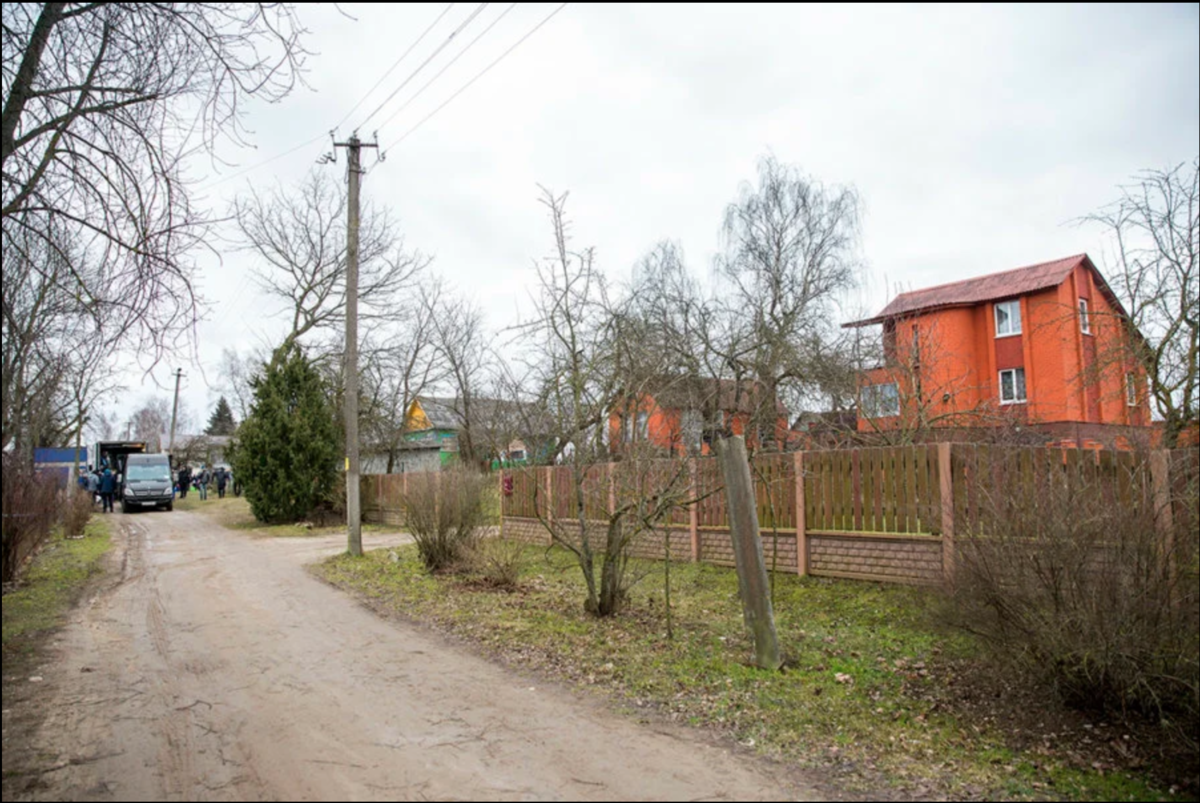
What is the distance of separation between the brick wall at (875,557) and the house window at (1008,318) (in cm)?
2426

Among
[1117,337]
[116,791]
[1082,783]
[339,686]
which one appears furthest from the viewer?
[1117,337]

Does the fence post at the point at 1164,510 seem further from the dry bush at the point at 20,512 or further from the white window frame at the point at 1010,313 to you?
the white window frame at the point at 1010,313

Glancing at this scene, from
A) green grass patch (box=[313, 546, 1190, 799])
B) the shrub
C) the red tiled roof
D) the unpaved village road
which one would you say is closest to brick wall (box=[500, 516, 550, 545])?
the shrub

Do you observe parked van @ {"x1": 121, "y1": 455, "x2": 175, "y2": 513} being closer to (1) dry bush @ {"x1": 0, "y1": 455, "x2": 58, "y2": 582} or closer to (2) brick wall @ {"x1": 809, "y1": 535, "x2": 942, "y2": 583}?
(1) dry bush @ {"x1": 0, "y1": 455, "x2": 58, "y2": 582}

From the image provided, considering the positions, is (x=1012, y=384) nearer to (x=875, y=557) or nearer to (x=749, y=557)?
(x=875, y=557)

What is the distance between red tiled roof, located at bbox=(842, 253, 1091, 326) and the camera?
29.8m

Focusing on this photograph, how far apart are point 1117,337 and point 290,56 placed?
50.7 feet

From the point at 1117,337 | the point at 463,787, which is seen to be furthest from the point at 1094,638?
the point at 1117,337

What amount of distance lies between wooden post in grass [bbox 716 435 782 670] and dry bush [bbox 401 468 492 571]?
20.1 feet

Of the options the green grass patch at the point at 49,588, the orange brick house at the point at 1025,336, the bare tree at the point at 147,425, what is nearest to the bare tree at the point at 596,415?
the green grass patch at the point at 49,588

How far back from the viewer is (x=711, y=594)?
1068 cm

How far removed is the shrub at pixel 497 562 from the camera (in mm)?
11070

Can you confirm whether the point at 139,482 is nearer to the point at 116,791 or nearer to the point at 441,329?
the point at 441,329

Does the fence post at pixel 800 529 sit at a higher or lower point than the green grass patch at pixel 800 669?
higher
